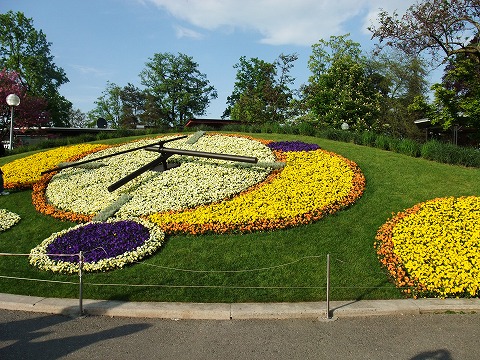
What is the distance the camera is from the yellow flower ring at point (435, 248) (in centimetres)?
724

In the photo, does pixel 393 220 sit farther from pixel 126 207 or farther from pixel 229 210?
pixel 126 207

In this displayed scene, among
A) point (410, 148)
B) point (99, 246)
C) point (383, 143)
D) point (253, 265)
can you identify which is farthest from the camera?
point (383, 143)

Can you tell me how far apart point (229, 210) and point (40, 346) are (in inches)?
235

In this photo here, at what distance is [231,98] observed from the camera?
67.2 meters

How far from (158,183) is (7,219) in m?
4.56

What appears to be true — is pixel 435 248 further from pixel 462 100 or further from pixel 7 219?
pixel 462 100

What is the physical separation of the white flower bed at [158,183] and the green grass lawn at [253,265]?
4.94 ft

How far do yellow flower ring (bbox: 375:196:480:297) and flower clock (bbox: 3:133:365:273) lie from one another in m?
1.88

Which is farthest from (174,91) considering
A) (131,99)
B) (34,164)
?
(34,164)

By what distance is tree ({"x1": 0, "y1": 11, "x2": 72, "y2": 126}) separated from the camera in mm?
44625

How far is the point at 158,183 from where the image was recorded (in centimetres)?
1338

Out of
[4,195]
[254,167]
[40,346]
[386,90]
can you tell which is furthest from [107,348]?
[386,90]

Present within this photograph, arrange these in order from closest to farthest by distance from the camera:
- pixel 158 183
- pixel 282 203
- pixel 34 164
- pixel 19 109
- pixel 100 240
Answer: pixel 100 240, pixel 282 203, pixel 158 183, pixel 34 164, pixel 19 109

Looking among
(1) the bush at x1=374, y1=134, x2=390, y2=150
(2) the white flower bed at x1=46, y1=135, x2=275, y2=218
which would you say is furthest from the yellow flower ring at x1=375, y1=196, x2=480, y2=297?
(1) the bush at x1=374, y1=134, x2=390, y2=150
